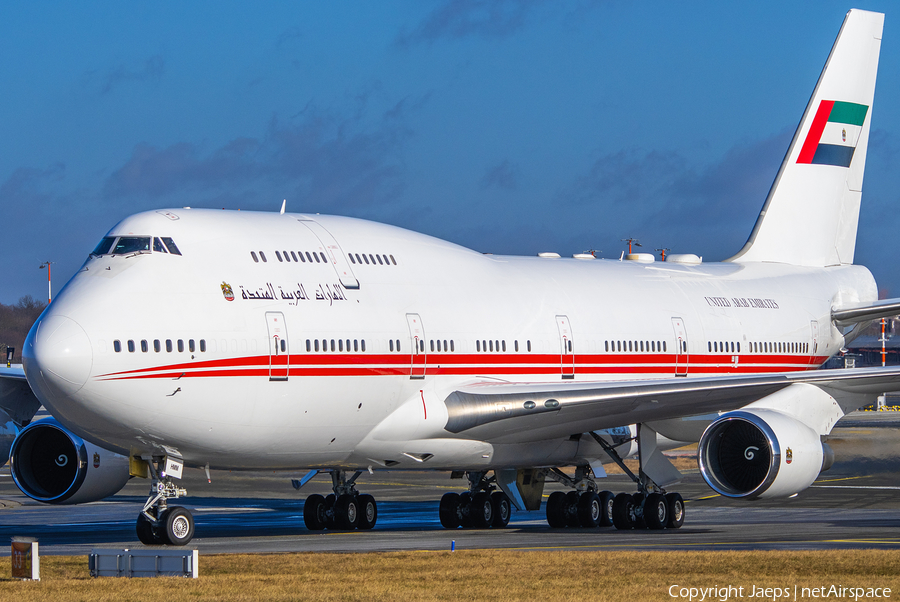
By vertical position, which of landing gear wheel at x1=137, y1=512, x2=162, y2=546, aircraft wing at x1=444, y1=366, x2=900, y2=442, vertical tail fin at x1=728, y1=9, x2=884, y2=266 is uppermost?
vertical tail fin at x1=728, y1=9, x2=884, y2=266

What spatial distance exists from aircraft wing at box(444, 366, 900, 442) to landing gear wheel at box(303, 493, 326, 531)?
13.2 ft

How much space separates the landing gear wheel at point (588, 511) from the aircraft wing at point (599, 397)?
2525 millimetres

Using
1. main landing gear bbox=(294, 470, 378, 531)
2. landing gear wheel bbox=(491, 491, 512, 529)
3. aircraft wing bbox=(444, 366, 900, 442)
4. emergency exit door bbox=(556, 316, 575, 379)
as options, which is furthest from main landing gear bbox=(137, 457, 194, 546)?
landing gear wheel bbox=(491, 491, 512, 529)

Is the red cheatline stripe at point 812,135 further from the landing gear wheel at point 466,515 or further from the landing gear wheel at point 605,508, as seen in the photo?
the landing gear wheel at point 466,515

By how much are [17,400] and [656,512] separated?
12097 millimetres

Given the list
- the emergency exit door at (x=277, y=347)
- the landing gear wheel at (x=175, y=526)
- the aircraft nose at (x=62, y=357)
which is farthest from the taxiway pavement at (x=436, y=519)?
the aircraft nose at (x=62, y=357)

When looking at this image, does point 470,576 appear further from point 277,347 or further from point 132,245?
point 132,245

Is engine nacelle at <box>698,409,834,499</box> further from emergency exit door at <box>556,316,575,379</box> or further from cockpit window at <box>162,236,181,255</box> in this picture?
cockpit window at <box>162,236,181,255</box>

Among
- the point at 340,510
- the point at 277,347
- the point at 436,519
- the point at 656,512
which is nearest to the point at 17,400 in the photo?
the point at 340,510

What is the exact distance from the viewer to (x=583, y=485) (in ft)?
84.2

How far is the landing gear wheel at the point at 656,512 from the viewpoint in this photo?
24.2m

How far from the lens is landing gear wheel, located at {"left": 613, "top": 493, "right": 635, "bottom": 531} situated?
24.5 meters

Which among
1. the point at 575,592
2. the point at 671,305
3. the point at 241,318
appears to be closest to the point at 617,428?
the point at 671,305

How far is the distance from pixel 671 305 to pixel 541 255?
2.93 meters
